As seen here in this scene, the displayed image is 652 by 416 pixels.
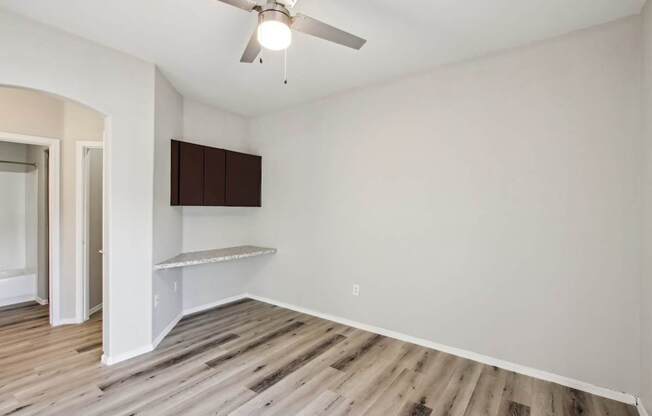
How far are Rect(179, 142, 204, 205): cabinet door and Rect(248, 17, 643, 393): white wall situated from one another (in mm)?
1331

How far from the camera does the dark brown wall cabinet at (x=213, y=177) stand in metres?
3.50

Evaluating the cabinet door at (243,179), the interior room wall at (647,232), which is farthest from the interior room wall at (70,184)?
the interior room wall at (647,232)

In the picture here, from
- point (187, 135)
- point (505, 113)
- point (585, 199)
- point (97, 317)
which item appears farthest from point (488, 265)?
point (97, 317)

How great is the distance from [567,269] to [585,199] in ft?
1.83

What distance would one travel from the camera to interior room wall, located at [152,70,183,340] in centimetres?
313

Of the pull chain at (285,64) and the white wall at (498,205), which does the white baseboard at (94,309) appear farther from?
the pull chain at (285,64)

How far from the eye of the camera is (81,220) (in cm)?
370

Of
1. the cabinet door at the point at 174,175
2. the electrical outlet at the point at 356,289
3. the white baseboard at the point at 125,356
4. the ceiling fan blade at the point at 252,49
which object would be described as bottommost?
the white baseboard at the point at 125,356

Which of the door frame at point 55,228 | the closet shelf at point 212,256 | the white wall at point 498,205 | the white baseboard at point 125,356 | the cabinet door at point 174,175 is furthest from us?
the door frame at point 55,228

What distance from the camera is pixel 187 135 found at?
4.02 m

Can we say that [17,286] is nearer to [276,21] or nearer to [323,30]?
[276,21]

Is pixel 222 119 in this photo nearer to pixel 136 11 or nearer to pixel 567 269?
pixel 136 11

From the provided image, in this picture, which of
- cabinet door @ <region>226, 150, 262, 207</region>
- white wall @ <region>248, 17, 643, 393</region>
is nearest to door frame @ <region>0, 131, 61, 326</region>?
cabinet door @ <region>226, 150, 262, 207</region>

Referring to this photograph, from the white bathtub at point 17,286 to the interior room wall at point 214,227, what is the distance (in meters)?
2.45
